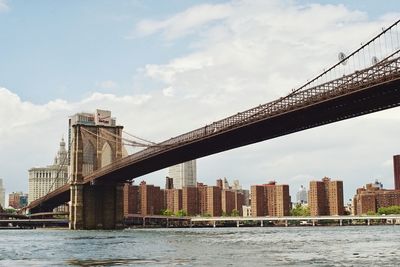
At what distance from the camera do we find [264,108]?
178 ft

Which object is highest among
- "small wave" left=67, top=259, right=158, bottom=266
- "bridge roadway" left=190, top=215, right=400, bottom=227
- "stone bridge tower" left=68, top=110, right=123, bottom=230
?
"stone bridge tower" left=68, top=110, right=123, bottom=230

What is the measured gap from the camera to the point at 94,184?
284 feet

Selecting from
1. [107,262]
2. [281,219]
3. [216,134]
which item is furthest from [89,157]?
[281,219]

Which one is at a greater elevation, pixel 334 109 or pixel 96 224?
pixel 334 109

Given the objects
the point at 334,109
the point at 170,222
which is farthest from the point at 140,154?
the point at 170,222

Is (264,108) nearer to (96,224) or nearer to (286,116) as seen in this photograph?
(286,116)

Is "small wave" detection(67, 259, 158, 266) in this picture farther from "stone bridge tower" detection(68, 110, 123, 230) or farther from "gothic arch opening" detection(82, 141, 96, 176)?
"gothic arch opening" detection(82, 141, 96, 176)

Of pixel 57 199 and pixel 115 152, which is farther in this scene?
pixel 57 199

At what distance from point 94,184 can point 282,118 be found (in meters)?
39.3

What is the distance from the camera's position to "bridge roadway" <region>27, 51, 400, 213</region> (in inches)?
1673

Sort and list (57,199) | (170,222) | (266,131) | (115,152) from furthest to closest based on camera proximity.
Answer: (170,222) → (57,199) → (115,152) → (266,131)

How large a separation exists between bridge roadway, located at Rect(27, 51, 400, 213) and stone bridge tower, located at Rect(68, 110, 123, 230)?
5.45 m

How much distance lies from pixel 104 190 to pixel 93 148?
833 cm

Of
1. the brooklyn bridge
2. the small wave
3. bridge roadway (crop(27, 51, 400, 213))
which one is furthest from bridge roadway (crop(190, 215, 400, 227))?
the small wave
